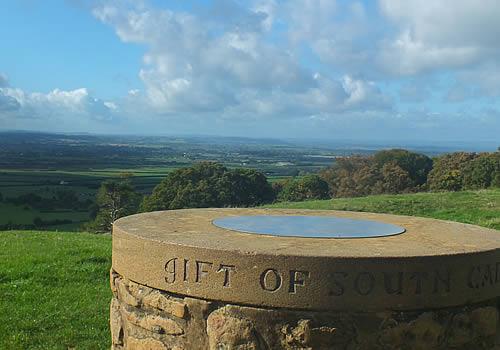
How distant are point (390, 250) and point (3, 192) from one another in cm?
5033

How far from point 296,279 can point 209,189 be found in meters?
23.0

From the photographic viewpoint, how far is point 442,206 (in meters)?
15.8

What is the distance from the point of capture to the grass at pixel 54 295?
20.3 ft

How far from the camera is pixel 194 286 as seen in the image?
389 centimetres

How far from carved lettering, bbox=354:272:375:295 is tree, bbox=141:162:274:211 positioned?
21116 millimetres

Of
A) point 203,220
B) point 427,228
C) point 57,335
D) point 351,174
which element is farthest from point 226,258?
point 351,174

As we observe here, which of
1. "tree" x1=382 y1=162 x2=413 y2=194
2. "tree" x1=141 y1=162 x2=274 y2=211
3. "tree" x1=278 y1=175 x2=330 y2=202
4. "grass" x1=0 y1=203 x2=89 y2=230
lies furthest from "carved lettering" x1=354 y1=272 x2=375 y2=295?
"tree" x1=382 y1=162 x2=413 y2=194

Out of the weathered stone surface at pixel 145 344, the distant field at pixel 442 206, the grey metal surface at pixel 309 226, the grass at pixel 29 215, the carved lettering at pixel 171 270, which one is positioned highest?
the grey metal surface at pixel 309 226

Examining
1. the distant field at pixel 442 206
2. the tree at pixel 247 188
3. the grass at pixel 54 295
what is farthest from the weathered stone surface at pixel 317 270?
the tree at pixel 247 188

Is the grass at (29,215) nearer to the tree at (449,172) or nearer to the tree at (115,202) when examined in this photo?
the tree at (115,202)

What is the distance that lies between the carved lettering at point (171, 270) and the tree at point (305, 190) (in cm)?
2805

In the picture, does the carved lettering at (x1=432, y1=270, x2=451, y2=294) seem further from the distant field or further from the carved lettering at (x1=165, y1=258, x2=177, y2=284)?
the distant field

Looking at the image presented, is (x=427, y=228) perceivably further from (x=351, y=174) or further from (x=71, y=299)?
(x=351, y=174)

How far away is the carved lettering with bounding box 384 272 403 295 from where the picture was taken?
3.69 metres
